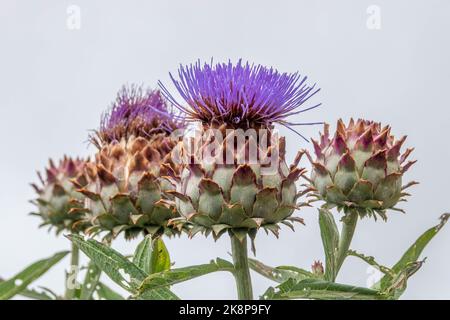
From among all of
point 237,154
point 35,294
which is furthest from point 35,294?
point 237,154

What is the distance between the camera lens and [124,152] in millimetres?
2041

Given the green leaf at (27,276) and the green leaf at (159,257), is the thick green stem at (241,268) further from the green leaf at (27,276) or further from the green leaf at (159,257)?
the green leaf at (27,276)

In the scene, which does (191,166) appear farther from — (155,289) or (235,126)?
(155,289)

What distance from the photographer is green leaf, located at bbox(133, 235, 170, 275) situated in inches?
66.8

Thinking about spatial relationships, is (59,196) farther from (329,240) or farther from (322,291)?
(322,291)

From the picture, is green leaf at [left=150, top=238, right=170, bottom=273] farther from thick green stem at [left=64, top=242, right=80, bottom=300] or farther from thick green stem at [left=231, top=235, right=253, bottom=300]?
thick green stem at [left=64, top=242, right=80, bottom=300]

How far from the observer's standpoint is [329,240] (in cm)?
179

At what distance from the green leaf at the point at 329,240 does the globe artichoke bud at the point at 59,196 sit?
3.39 ft

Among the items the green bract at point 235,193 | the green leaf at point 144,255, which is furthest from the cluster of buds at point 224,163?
the green leaf at point 144,255

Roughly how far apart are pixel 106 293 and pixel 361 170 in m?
1.29

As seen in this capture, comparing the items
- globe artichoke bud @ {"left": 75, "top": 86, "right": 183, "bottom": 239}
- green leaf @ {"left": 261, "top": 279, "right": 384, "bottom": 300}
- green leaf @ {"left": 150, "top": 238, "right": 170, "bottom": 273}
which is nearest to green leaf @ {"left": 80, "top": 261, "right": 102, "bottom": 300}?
globe artichoke bud @ {"left": 75, "top": 86, "right": 183, "bottom": 239}

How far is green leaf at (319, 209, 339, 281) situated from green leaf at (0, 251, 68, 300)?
1127 mm
